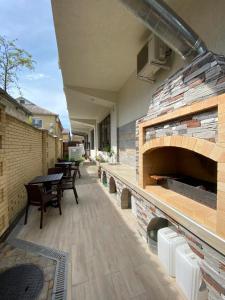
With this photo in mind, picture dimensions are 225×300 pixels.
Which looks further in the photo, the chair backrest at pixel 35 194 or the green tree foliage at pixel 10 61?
the green tree foliage at pixel 10 61

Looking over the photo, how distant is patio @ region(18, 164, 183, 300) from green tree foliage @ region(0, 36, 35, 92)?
482cm

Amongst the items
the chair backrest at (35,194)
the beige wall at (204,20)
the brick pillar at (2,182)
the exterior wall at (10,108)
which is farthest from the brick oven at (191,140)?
the exterior wall at (10,108)

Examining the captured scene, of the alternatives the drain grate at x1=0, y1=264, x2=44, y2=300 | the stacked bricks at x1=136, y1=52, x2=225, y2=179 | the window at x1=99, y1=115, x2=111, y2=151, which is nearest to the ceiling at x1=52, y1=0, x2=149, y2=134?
the stacked bricks at x1=136, y1=52, x2=225, y2=179

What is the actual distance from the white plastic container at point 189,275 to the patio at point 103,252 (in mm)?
128

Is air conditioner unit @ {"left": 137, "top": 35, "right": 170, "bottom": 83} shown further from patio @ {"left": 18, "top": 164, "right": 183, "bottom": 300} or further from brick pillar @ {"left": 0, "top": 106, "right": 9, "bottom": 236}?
patio @ {"left": 18, "top": 164, "right": 183, "bottom": 300}

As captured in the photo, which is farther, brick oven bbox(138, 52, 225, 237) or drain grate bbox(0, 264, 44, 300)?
drain grate bbox(0, 264, 44, 300)

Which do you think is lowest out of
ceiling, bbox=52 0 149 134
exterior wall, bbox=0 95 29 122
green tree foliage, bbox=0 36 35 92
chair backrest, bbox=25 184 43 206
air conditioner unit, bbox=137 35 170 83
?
chair backrest, bbox=25 184 43 206

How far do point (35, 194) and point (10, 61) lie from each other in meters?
5.24

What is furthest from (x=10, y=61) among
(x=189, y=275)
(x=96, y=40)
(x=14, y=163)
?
(x=189, y=275)

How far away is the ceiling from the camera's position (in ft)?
9.05

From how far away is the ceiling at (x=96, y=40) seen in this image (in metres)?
2.76

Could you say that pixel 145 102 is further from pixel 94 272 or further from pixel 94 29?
pixel 94 272

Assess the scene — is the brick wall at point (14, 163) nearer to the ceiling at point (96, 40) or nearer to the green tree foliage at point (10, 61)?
the ceiling at point (96, 40)

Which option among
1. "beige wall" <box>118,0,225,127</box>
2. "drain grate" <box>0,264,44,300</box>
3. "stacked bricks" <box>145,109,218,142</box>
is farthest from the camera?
"beige wall" <box>118,0,225,127</box>
